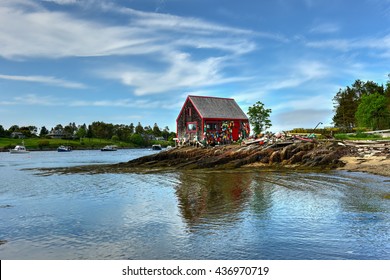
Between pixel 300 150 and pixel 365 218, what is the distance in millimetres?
23650

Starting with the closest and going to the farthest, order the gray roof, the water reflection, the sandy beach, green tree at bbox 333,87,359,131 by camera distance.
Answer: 1. the water reflection
2. the sandy beach
3. the gray roof
4. green tree at bbox 333,87,359,131

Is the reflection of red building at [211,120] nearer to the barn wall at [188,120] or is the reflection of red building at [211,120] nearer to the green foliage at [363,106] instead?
the barn wall at [188,120]

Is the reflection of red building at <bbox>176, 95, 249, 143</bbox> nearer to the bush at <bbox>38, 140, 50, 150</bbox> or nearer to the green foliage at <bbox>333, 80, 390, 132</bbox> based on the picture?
the green foliage at <bbox>333, 80, 390, 132</bbox>

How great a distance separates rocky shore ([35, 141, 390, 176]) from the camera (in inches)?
1161

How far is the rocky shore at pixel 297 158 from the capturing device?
29.5m

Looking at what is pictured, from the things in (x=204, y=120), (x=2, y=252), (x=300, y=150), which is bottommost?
(x=2, y=252)

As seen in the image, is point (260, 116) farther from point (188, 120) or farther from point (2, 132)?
point (2, 132)

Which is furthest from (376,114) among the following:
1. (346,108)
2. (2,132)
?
(2,132)

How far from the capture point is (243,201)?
675 inches

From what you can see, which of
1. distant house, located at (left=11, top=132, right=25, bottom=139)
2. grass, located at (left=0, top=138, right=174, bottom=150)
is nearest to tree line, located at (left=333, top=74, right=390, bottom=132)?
grass, located at (left=0, top=138, right=174, bottom=150)

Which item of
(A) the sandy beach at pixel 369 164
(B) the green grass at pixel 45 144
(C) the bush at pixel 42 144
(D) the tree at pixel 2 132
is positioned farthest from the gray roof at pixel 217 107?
(D) the tree at pixel 2 132

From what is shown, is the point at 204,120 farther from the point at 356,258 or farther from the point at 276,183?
the point at 356,258
